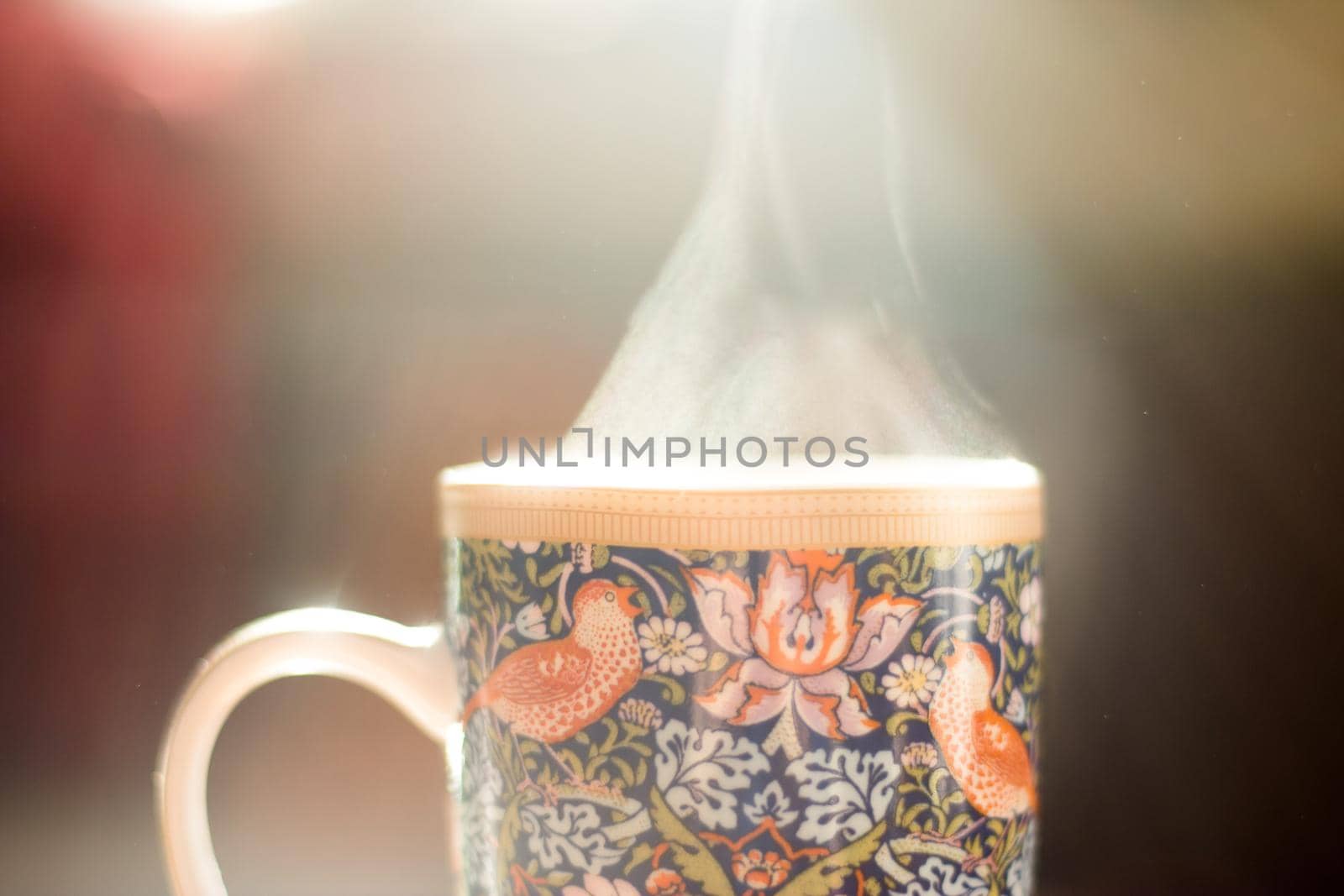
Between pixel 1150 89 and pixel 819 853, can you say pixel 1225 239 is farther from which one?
pixel 819 853

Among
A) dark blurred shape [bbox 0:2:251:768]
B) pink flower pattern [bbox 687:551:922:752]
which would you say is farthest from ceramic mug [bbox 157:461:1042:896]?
dark blurred shape [bbox 0:2:251:768]

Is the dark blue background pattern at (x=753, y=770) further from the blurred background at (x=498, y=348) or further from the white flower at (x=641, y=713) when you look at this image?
the blurred background at (x=498, y=348)

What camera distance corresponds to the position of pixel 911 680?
22 cm

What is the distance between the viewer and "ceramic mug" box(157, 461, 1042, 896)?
0.72ft

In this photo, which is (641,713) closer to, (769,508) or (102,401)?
(769,508)

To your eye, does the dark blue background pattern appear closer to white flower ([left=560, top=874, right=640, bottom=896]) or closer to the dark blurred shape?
white flower ([left=560, top=874, right=640, bottom=896])

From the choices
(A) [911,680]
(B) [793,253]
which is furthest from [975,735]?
(B) [793,253]

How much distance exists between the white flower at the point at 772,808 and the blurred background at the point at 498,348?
0.46 ft

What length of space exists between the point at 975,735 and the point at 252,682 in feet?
0.55

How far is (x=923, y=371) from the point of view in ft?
1.03

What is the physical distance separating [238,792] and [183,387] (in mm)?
128

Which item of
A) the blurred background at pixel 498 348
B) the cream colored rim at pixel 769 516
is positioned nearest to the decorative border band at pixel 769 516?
the cream colored rim at pixel 769 516

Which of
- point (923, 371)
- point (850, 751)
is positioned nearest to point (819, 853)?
point (850, 751)

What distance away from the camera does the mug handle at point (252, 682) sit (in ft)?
0.86
